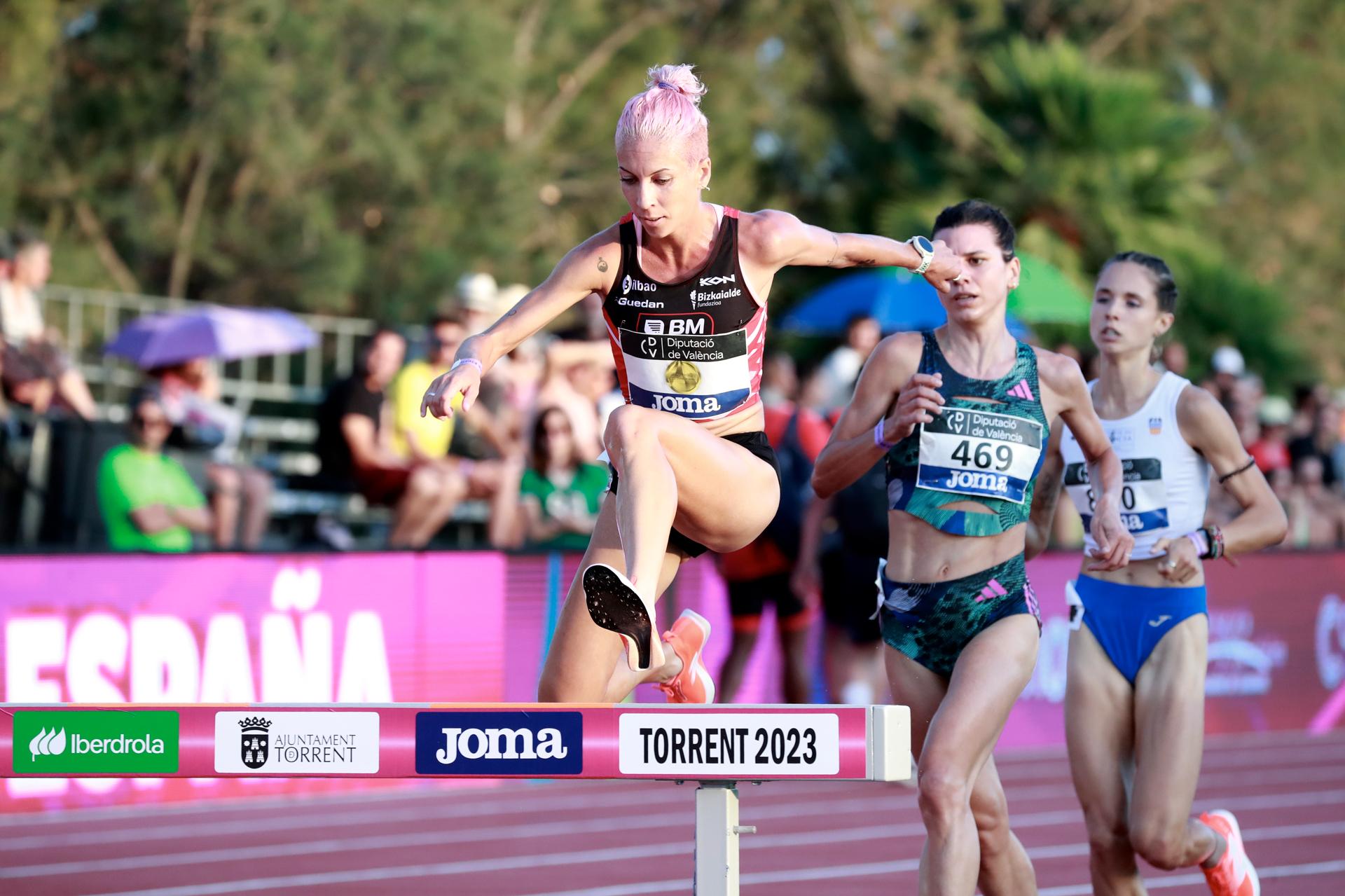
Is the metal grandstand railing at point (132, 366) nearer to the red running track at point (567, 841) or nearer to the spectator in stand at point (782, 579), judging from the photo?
the spectator in stand at point (782, 579)

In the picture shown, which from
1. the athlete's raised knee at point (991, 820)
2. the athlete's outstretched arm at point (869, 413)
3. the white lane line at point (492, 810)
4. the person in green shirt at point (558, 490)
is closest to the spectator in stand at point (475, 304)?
the person in green shirt at point (558, 490)

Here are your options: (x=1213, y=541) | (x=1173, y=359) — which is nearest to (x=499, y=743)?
(x=1213, y=541)

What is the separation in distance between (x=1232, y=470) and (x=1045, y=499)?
2.28 feet

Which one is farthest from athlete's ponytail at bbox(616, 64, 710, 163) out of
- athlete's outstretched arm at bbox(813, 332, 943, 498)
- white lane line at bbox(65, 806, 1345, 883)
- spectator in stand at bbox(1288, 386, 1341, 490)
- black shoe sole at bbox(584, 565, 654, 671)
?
spectator in stand at bbox(1288, 386, 1341, 490)

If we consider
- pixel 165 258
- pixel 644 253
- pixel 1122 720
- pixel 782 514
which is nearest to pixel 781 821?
pixel 782 514

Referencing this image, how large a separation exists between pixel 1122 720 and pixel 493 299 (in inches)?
275

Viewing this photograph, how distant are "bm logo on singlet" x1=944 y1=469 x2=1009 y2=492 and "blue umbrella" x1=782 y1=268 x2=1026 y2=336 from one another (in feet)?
28.0

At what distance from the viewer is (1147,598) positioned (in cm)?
606

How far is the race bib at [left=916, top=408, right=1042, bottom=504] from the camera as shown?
541 cm

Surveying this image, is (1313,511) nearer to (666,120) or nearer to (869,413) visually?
(869,413)

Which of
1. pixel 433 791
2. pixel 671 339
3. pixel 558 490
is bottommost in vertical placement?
pixel 433 791

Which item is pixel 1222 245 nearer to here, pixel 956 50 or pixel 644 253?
pixel 956 50

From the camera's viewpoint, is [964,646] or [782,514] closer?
[964,646]

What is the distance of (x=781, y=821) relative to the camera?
9547 millimetres
